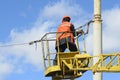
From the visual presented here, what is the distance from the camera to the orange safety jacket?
88.7ft

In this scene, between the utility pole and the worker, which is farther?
the utility pole

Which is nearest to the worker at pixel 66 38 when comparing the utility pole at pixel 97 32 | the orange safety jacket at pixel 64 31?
the orange safety jacket at pixel 64 31

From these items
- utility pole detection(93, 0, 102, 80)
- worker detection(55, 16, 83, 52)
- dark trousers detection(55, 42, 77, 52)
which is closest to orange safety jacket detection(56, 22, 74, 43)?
worker detection(55, 16, 83, 52)

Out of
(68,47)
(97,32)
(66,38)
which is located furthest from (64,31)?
(97,32)

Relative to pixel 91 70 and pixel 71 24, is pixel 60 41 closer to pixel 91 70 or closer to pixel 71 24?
pixel 71 24

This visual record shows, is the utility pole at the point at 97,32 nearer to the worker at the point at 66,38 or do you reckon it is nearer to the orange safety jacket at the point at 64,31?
the worker at the point at 66,38

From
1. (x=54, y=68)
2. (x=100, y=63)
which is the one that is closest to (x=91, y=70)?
(x=100, y=63)

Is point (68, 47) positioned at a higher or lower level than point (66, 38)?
lower

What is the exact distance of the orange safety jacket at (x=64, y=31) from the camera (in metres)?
27.0

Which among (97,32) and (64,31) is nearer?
(64,31)

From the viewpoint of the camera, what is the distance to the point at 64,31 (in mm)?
27062

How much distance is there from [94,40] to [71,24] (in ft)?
4.67

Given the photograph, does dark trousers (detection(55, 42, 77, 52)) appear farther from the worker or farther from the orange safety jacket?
the orange safety jacket

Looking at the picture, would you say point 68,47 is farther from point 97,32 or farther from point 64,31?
point 97,32
